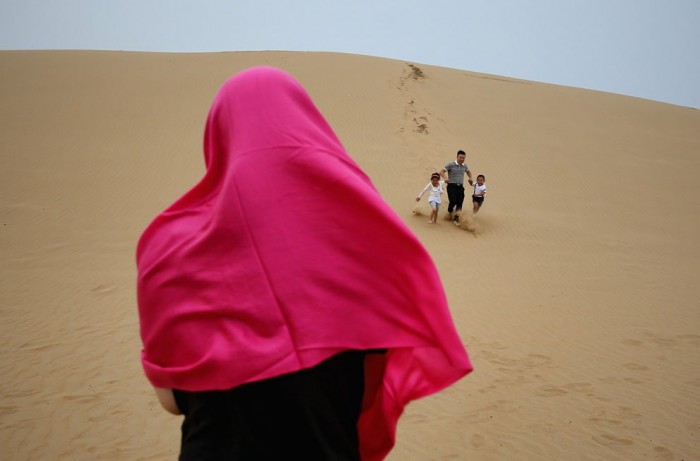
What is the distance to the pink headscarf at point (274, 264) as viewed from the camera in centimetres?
132

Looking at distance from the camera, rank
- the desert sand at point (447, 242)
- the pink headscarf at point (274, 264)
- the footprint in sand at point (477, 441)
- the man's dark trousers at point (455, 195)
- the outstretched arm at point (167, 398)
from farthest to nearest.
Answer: the man's dark trousers at point (455, 195)
the desert sand at point (447, 242)
the footprint in sand at point (477, 441)
the outstretched arm at point (167, 398)
the pink headscarf at point (274, 264)

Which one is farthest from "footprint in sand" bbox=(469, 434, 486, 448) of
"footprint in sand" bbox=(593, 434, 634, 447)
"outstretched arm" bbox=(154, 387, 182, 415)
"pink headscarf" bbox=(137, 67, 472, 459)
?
"outstretched arm" bbox=(154, 387, 182, 415)

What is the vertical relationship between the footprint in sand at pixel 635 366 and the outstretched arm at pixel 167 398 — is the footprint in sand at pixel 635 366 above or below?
below

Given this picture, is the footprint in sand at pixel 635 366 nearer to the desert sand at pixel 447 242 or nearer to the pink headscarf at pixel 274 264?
the desert sand at pixel 447 242

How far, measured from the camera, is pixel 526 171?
57.3 ft

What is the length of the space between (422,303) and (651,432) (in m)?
3.99

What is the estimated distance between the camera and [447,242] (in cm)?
A: 1077

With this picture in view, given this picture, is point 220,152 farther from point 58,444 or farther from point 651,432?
point 651,432

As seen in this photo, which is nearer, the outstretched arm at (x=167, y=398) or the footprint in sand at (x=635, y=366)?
the outstretched arm at (x=167, y=398)

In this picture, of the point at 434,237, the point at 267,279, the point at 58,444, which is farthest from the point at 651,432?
the point at 434,237

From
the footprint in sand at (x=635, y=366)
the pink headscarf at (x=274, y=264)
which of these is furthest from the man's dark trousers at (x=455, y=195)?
the pink headscarf at (x=274, y=264)

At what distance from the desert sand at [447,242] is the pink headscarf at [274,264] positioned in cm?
300

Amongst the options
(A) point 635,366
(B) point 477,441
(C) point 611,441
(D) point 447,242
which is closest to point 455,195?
(D) point 447,242

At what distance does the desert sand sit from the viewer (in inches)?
175
